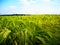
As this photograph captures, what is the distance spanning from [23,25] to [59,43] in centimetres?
37

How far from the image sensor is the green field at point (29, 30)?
92 cm

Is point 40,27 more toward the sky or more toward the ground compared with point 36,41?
more toward the sky

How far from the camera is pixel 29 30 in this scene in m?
1.00

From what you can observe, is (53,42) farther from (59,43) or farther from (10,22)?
(10,22)

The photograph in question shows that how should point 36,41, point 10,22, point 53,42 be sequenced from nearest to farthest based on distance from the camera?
point 53,42 → point 36,41 → point 10,22

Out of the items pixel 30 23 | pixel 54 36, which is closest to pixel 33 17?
pixel 30 23

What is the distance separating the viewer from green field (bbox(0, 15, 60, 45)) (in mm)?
925

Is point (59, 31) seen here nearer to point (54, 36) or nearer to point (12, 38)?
point (54, 36)

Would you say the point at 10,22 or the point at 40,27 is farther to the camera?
the point at 10,22

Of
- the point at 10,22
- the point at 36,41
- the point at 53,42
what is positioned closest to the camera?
the point at 53,42

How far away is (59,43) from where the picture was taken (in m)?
0.80

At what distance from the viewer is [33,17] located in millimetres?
1182

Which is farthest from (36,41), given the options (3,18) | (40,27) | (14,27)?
(3,18)

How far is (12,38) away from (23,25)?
5.8 inches
